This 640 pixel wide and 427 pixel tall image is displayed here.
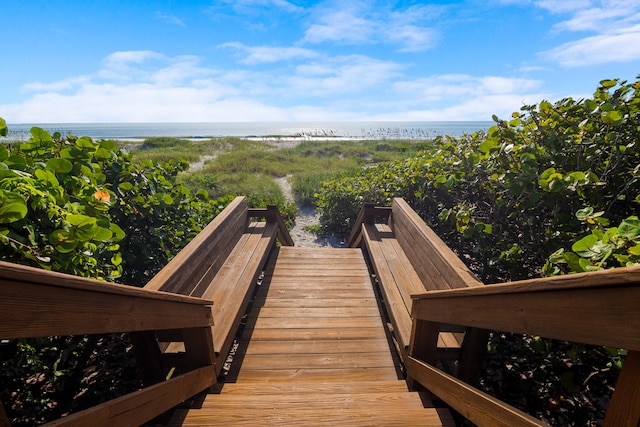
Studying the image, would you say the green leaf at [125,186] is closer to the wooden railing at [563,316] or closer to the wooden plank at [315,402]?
the wooden plank at [315,402]

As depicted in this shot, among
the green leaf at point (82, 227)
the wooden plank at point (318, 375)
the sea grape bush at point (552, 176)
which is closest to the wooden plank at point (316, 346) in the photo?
the wooden plank at point (318, 375)

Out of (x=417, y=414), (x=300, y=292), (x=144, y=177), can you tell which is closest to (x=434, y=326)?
(x=417, y=414)

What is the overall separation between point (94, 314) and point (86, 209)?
112 cm

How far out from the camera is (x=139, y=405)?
134 cm

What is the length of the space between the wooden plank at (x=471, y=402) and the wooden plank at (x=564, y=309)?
293mm

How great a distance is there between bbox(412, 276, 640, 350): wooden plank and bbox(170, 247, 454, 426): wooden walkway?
871 millimetres

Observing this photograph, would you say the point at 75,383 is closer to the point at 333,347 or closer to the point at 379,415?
the point at 333,347

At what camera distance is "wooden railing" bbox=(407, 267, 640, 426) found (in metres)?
0.76

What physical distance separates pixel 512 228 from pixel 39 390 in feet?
14.5

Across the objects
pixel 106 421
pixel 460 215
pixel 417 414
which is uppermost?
pixel 460 215

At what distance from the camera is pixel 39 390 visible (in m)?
2.53

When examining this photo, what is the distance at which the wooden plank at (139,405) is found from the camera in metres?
1.05

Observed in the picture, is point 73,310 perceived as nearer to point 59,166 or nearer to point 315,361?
point 59,166

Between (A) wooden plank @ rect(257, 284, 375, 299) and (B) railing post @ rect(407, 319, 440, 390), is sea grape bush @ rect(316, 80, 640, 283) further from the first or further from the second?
(A) wooden plank @ rect(257, 284, 375, 299)
